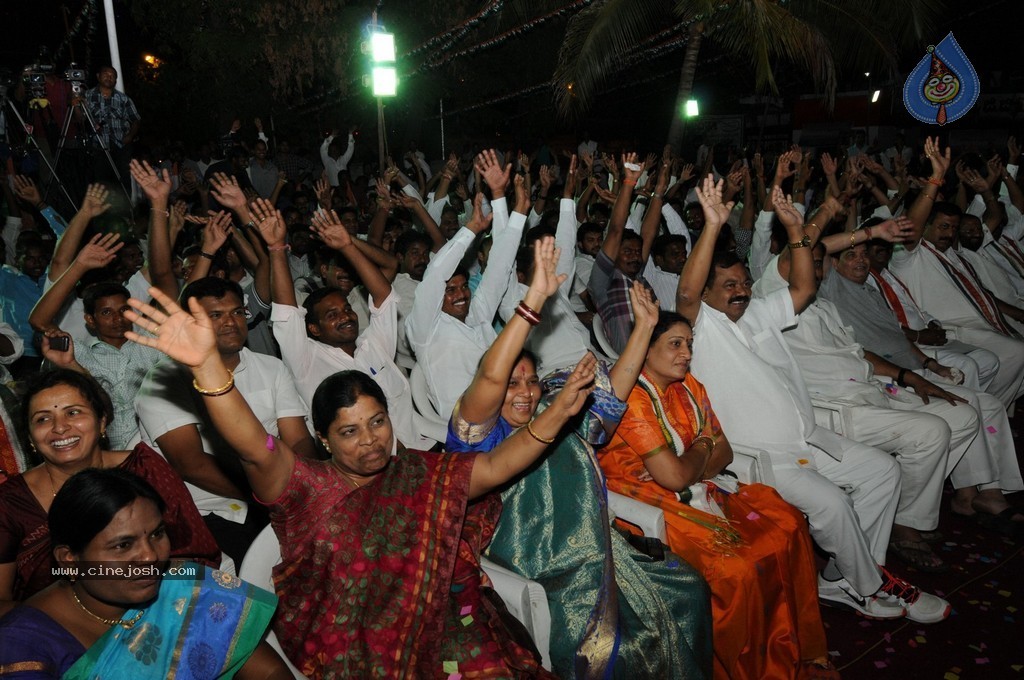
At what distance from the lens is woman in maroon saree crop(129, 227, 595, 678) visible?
2230 mm

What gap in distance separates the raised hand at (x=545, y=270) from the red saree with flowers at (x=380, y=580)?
67 cm

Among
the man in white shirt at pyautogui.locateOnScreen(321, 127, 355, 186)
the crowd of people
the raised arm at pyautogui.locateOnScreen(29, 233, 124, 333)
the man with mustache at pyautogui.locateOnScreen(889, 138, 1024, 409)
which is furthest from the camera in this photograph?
the man in white shirt at pyautogui.locateOnScreen(321, 127, 355, 186)

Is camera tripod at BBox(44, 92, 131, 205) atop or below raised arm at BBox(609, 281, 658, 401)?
atop

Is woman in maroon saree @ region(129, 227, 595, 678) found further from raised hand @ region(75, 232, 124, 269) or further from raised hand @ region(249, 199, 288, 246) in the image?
raised hand @ region(75, 232, 124, 269)

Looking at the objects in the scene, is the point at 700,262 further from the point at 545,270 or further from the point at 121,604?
the point at 121,604

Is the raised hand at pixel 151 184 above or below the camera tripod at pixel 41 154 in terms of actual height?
below

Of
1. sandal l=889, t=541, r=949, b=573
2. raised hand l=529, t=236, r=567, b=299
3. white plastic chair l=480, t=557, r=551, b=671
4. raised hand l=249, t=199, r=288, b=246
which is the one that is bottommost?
sandal l=889, t=541, r=949, b=573

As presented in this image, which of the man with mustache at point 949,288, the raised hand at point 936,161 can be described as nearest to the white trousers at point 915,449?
the man with mustache at point 949,288

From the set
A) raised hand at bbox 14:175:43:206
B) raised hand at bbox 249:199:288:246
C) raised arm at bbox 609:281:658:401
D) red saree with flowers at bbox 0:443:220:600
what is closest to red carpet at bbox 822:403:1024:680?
raised arm at bbox 609:281:658:401

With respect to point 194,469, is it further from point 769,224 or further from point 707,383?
point 769,224

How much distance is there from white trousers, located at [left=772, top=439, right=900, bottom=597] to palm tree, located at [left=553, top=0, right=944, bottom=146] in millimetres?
6925

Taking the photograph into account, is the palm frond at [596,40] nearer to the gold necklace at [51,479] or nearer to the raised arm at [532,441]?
the raised arm at [532,441]

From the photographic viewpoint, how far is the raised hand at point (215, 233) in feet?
13.4

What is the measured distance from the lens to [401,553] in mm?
2305
